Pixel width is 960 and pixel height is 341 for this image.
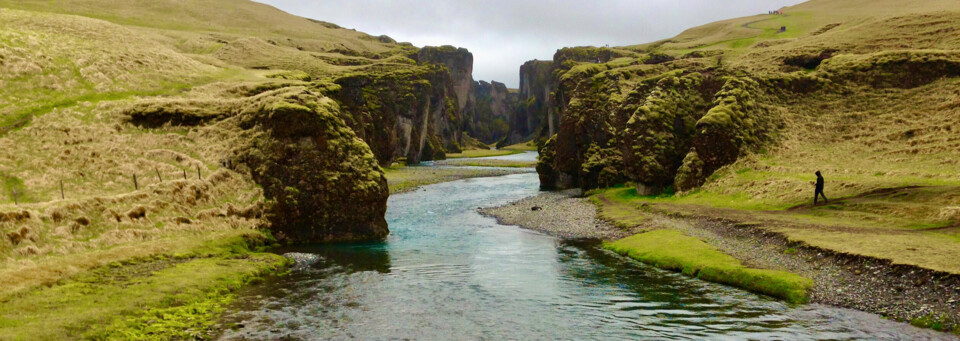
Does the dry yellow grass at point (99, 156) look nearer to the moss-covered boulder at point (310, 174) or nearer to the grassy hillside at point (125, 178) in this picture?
the grassy hillside at point (125, 178)

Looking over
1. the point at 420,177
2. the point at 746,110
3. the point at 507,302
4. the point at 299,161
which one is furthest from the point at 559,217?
the point at 420,177

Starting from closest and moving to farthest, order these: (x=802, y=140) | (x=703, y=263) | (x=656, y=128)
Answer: (x=703, y=263) → (x=802, y=140) → (x=656, y=128)

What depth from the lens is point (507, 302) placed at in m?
29.3

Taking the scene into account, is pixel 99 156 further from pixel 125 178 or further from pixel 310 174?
pixel 310 174

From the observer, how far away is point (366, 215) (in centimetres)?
5003

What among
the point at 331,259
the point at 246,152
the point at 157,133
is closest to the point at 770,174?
the point at 331,259

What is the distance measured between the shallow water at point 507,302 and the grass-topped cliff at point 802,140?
7167 mm

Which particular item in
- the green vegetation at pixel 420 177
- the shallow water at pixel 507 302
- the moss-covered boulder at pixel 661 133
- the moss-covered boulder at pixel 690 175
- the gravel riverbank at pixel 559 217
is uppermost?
the moss-covered boulder at pixel 661 133

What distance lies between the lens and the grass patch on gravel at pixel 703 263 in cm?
2897

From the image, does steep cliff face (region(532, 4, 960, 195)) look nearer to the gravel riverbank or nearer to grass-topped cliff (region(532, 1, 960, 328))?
grass-topped cliff (region(532, 1, 960, 328))

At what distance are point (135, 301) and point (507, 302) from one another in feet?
59.5

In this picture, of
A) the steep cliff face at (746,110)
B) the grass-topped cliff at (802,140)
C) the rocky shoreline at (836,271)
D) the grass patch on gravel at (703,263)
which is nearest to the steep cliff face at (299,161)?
the rocky shoreline at (836,271)

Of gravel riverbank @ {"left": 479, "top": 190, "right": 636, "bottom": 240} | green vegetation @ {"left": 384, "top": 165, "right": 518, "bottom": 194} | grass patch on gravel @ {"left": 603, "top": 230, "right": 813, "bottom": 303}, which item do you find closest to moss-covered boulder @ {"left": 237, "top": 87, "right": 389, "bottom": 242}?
gravel riverbank @ {"left": 479, "top": 190, "right": 636, "bottom": 240}

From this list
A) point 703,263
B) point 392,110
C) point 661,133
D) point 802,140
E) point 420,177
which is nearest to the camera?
point 703,263
